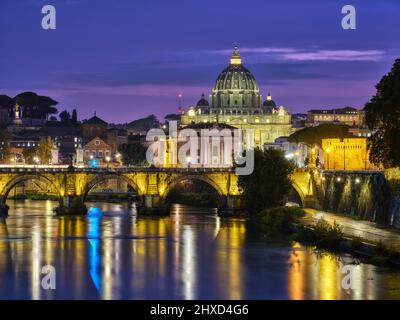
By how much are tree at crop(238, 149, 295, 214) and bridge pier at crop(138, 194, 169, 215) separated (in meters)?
6.95

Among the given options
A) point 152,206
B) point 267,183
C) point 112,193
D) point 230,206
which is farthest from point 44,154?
point 267,183

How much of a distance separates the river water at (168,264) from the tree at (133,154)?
6721 centimetres

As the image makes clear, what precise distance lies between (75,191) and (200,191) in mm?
23864

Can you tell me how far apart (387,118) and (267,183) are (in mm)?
21919

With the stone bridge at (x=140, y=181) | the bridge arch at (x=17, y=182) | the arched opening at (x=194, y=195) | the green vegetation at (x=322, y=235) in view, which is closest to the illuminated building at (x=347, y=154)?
the stone bridge at (x=140, y=181)

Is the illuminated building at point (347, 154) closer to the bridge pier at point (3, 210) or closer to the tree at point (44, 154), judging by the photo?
the bridge pier at point (3, 210)

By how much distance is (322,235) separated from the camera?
5362cm

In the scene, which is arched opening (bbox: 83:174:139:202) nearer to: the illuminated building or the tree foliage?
the illuminated building

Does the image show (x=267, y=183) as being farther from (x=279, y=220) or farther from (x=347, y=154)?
(x=347, y=154)

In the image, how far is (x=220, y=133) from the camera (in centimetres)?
14362

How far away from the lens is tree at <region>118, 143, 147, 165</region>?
138250 millimetres

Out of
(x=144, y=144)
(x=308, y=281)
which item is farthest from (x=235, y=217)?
(x=144, y=144)

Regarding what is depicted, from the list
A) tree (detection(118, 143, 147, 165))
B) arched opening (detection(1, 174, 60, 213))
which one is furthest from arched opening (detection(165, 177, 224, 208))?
tree (detection(118, 143, 147, 165))
